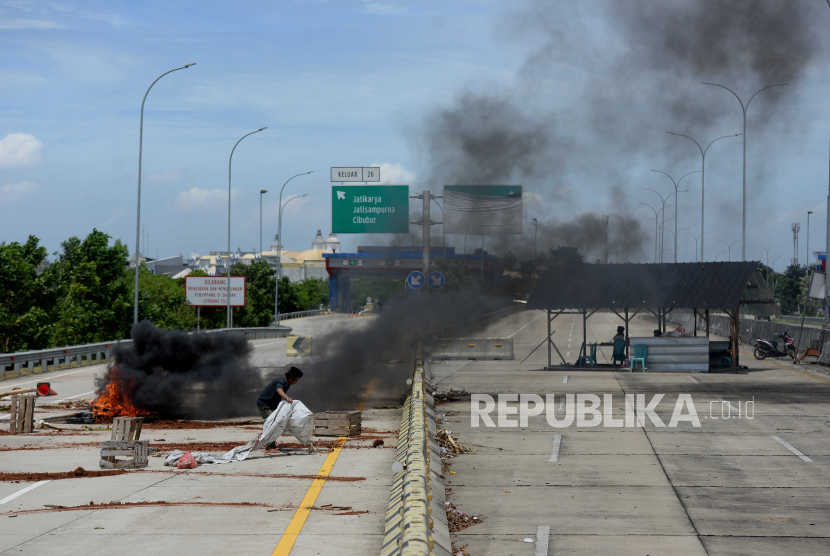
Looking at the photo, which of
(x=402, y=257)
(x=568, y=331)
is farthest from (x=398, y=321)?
(x=568, y=331)

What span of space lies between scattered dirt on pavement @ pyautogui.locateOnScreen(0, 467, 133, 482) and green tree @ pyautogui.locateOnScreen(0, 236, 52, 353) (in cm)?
3361

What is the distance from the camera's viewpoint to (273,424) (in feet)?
41.2

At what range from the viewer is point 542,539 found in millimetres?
8188

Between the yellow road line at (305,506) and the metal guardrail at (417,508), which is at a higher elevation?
the metal guardrail at (417,508)

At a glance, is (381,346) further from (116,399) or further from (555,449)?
(555,449)

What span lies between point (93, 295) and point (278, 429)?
3512 centimetres

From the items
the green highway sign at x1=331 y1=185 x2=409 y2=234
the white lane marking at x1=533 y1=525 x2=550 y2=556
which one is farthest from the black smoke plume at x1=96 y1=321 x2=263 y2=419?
the green highway sign at x1=331 y1=185 x2=409 y2=234

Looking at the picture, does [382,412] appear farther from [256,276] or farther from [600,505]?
[256,276]

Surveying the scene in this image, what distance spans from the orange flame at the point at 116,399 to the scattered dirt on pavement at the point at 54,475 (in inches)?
222

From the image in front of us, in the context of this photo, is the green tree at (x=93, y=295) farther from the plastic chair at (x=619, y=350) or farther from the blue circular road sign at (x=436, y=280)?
the plastic chair at (x=619, y=350)

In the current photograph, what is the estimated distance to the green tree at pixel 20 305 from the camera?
4169cm

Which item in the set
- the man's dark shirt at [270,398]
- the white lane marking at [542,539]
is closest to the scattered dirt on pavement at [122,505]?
the white lane marking at [542,539]

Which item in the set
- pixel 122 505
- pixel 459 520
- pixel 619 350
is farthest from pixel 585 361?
pixel 122 505

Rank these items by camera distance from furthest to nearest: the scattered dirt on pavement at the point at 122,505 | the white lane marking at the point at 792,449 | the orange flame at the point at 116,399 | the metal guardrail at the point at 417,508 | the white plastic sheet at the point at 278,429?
the orange flame at the point at 116,399
the white lane marking at the point at 792,449
the white plastic sheet at the point at 278,429
the scattered dirt on pavement at the point at 122,505
the metal guardrail at the point at 417,508
